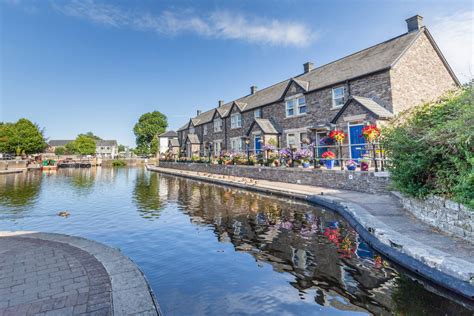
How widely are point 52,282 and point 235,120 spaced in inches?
1078

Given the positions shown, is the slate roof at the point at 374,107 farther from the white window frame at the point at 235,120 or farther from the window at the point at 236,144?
the white window frame at the point at 235,120

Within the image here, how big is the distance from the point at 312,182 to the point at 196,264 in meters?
10.6

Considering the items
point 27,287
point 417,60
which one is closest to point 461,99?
point 27,287

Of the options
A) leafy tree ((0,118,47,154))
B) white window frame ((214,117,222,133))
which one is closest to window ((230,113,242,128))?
white window frame ((214,117,222,133))

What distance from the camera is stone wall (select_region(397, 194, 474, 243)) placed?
16.3ft

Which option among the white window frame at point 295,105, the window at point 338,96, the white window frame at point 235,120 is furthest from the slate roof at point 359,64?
the white window frame at point 235,120

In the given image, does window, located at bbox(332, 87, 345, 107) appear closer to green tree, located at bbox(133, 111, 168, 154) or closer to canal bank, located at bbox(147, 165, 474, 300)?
canal bank, located at bbox(147, 165, 474, 300)

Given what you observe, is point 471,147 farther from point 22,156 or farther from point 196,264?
point 22,156

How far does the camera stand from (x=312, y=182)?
1435 centimetres

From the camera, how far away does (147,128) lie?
7419 cm

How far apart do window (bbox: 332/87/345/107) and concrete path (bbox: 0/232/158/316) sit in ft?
56.5

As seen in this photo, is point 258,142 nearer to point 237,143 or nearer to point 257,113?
point 257,113

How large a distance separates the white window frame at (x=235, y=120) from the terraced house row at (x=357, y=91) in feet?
11.0

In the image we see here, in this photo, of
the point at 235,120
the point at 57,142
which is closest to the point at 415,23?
the point at 235,120
